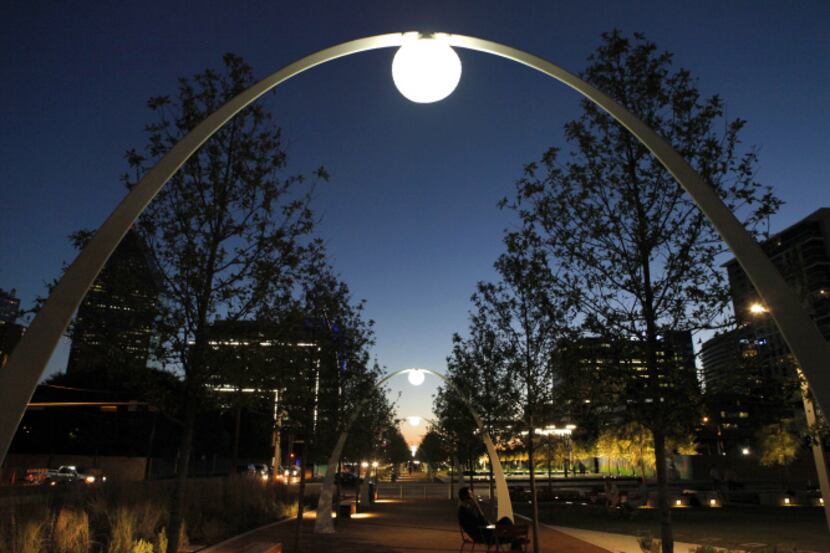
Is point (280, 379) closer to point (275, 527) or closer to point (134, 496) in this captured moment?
point (134, 496)

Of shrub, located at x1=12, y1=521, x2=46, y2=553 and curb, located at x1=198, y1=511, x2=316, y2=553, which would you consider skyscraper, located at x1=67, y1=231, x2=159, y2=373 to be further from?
curb, located at x1=198, y1=511, x2=316, y2=553

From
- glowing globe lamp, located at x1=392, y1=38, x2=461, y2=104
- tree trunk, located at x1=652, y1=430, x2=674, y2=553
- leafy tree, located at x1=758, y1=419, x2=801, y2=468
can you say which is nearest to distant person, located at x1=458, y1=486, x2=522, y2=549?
tree trunk, located at x1=652, y1=430, x2=674, y2=553

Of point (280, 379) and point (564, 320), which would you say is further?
point (564, 320)

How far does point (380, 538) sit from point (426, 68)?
1560cm

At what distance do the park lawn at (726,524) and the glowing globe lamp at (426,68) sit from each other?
39.9 ft

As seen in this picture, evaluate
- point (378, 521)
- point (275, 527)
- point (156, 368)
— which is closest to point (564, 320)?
point (156, 368)

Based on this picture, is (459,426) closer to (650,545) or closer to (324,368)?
(324,368)

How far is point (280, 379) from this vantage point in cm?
1016

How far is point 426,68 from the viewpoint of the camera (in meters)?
Answer: 5.00

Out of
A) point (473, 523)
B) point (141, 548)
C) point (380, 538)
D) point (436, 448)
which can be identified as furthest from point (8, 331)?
point (436, 448)

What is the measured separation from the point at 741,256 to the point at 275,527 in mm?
18250

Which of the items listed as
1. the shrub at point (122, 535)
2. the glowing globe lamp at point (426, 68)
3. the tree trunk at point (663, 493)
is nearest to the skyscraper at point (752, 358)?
the tree trunk at point (663, 493)

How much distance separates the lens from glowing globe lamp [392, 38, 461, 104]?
16.4 feet

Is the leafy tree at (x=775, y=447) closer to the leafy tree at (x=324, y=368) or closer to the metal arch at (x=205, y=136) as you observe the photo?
the leafy tree at (x=324, y=368)
